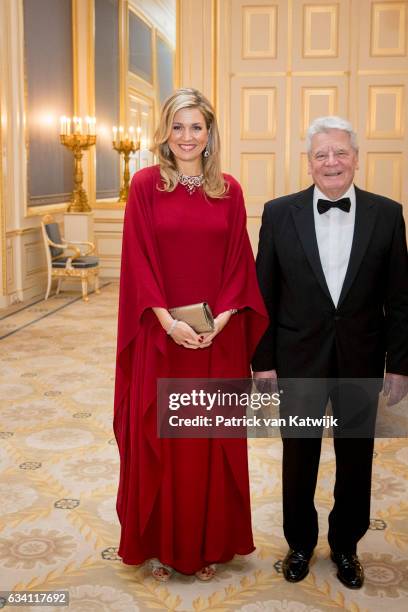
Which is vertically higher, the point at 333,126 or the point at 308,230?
the point at 333,126

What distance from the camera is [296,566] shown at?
2.66 metres

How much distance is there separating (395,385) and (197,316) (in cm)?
Result: 75

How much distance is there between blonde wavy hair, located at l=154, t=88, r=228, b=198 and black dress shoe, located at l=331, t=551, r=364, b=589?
1423mm

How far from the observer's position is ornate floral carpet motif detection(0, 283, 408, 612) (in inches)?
101

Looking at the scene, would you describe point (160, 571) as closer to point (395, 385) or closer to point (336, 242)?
point (395, 385)

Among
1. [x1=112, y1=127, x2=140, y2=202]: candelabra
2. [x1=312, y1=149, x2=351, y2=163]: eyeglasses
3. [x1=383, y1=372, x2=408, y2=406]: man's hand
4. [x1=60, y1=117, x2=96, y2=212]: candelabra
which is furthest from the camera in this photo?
[x1=112, y1=127, x2=140, y2=202]: candelabra

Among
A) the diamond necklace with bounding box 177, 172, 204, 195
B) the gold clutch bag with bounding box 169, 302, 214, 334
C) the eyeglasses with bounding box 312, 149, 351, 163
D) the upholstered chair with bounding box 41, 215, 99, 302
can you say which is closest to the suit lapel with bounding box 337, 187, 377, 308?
the eyeglasses with bounding box 312, 149, 351, 163

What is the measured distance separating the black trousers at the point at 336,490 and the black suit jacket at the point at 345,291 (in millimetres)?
278

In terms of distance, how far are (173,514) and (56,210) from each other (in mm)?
7824

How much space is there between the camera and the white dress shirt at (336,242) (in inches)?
95.2

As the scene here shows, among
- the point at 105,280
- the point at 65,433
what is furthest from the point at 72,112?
the point at 65,433

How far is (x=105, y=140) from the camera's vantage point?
11133 mm

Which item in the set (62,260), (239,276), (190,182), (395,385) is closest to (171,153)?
(190,182)

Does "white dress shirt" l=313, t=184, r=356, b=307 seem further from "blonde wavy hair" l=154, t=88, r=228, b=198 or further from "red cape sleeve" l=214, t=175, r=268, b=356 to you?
"blonde wavy hair" l=154, t=88, r=228, b=198
